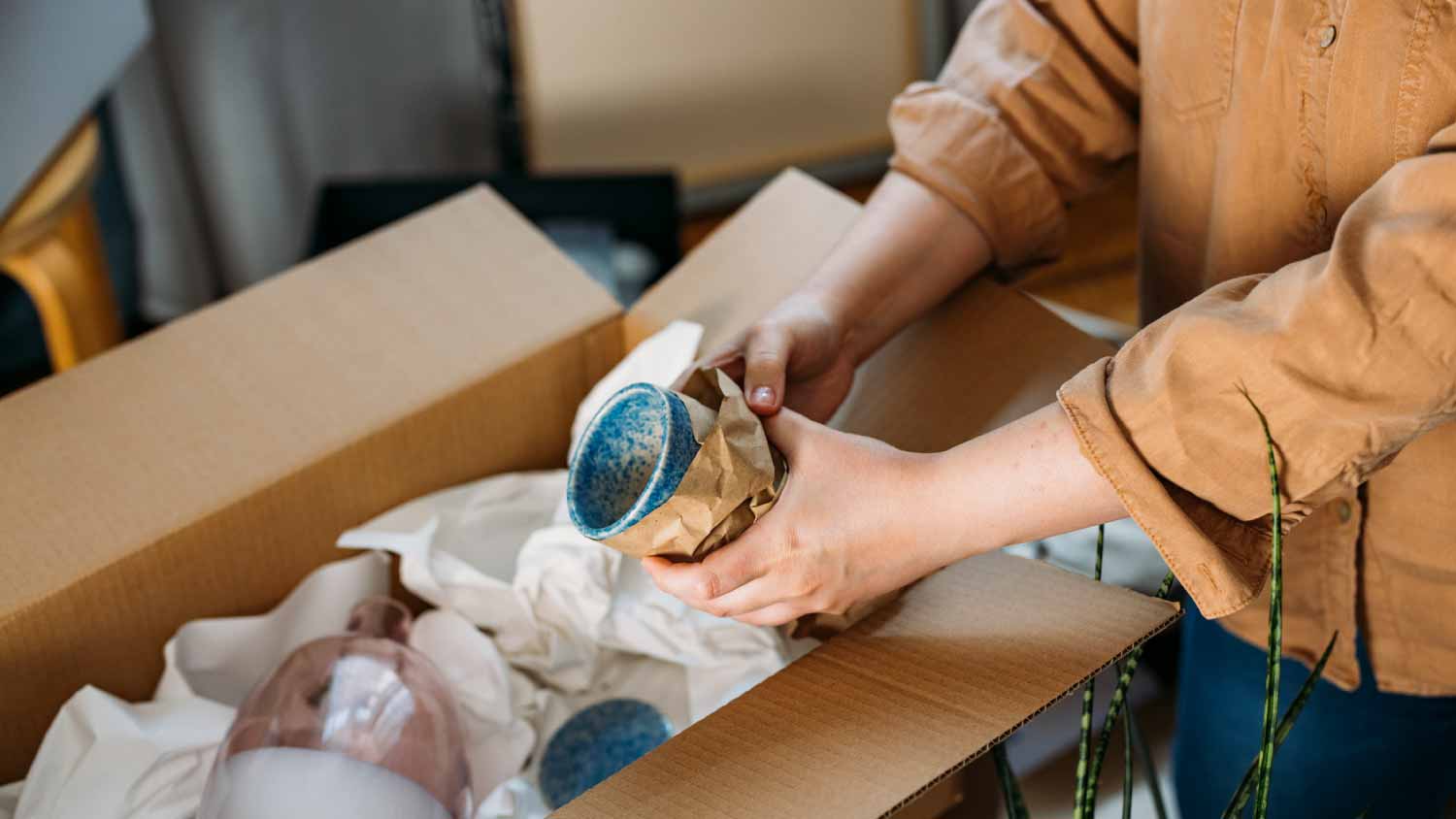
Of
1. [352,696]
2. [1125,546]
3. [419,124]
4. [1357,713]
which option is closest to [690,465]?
[352,696]

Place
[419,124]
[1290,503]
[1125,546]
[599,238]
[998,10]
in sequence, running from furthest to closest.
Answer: [419,124], [599,238], [1125,546], [998,10], [1290,503]

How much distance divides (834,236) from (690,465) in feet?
1.31

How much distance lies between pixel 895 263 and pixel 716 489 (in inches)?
10.3

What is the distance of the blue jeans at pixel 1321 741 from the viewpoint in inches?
30.6

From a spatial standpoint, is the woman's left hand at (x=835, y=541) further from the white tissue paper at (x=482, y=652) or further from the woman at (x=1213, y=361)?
the white tissue paper at (x=482, y=652)

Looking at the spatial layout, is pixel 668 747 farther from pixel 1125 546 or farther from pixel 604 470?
pixel 1125 546

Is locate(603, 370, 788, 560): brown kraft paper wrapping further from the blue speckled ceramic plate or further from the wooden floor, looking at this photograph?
the wooden floor

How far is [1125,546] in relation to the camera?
51.1 inches

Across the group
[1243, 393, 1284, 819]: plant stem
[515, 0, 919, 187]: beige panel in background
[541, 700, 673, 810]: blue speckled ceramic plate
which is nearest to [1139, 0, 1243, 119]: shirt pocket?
[1243, 393, 1284, 819]: plant stem

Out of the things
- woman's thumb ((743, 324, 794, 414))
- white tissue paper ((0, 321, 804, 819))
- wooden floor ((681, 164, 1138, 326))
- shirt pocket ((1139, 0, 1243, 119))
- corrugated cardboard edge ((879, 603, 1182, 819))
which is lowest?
wooden floor ((681, 164, 1138, 326))

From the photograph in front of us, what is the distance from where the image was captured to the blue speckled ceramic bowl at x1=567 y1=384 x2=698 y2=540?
1.97ft

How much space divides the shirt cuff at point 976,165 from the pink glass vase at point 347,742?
0.44 meters

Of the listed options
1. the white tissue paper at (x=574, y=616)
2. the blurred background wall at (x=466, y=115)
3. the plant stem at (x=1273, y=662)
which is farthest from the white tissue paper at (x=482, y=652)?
the blurred background wall at (x=466, y=115)

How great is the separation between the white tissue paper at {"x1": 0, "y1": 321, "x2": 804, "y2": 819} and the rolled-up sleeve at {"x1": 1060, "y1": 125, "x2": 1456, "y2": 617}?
29cm
